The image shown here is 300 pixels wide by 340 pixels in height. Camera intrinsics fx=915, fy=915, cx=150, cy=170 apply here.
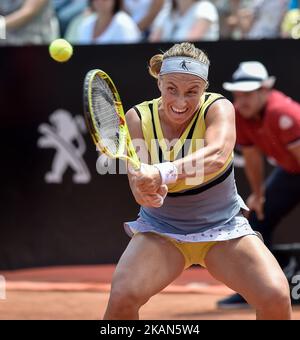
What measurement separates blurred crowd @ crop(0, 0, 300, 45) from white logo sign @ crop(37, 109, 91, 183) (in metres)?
0.79

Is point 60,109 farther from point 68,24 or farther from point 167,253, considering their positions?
point 167,253

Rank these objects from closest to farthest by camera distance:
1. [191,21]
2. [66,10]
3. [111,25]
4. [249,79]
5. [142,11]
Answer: [249,79] → [191,21] → [111,25] → [142,11] → [66,10]

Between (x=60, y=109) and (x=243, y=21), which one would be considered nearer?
(x=60, y=109)

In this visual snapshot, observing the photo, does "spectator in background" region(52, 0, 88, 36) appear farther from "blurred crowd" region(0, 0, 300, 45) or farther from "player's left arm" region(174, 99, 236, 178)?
"player's left arm" region(174, 99, 236, 178)

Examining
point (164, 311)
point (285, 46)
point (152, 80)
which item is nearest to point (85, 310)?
point (164, 311)

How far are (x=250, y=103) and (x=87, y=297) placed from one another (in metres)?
1.94

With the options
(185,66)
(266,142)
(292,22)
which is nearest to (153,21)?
(292,22)

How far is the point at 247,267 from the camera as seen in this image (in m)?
4.19

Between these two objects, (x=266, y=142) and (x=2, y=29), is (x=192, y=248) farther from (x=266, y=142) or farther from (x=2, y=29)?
(x=2, y=29)

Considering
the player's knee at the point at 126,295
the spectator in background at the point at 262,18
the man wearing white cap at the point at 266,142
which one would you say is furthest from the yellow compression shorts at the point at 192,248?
the spectator in background at the point at 262,18

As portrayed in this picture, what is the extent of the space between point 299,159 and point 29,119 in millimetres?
2530

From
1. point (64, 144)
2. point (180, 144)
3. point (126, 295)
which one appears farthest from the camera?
point (64, 144)

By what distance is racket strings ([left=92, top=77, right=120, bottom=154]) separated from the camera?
4012 mm

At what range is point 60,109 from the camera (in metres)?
7.97
